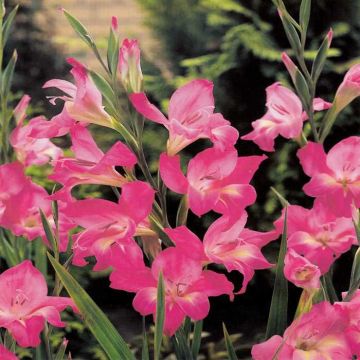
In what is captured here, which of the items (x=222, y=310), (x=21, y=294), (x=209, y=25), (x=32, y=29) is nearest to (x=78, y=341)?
(x=222, y=310)

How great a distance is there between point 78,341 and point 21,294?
2.50 meters

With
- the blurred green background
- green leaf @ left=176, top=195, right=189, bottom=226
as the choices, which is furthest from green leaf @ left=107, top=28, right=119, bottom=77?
the blurred green background

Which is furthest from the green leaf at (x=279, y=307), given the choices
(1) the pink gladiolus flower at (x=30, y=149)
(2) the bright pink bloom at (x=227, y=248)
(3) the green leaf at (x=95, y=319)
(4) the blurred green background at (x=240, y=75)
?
(4) the blurred green background at (x=240, y=75)

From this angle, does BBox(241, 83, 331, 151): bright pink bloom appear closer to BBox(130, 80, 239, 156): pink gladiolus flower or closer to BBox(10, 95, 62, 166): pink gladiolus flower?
BBox(130, 80, 239, 156): pink gladiolus flower

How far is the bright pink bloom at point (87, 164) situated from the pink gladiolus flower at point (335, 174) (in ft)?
0.56

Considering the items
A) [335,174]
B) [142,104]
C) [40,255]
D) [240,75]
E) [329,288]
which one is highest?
[142,104]

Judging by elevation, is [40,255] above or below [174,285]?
below

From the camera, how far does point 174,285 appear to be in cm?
73

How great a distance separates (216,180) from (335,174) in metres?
0.14

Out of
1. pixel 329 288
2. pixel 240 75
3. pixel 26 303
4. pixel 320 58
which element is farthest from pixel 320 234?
pixel 240 75

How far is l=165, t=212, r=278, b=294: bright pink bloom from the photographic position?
70cm

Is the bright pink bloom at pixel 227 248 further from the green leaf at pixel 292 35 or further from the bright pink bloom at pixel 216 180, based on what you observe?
the green leaf at pixel 292 35

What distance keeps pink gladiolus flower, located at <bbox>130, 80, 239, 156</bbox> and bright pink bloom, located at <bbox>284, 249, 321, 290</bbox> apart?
0.34ft

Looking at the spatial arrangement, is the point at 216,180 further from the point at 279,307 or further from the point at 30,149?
the point at 30,149
